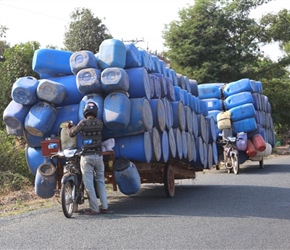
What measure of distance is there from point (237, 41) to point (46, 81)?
22.8 m

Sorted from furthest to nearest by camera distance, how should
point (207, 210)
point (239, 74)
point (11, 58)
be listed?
point (239, 74), point (11, 58), point (207, 210)

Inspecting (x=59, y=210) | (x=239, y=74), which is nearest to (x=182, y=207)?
(x=59, y=210)

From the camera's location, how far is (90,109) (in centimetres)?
893

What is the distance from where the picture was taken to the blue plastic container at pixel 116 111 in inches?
362

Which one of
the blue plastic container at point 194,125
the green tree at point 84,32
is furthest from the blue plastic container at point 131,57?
the green tree at point 84,32

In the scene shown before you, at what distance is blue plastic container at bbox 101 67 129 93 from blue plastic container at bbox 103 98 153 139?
385 mm

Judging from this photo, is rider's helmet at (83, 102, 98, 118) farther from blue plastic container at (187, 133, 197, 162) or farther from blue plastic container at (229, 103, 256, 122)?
blue plastic container at (229, 103, 256, 122)

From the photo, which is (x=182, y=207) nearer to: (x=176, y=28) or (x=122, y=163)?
(x=122, y=163)

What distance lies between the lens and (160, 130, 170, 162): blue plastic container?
10.9 meters

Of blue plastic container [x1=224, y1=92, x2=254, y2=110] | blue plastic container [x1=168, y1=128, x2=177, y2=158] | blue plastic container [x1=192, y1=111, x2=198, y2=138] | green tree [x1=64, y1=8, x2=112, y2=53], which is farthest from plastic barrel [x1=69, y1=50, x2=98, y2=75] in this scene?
green tree [x1=64, y1=8, x2=112, y2=53]

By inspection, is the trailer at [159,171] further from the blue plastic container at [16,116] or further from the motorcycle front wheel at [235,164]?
the motorcycle front wheel at [235,164]

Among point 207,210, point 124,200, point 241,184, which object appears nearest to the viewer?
point 207,210

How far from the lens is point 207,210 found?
31.1 ft

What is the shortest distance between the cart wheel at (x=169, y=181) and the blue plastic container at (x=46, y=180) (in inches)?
112
